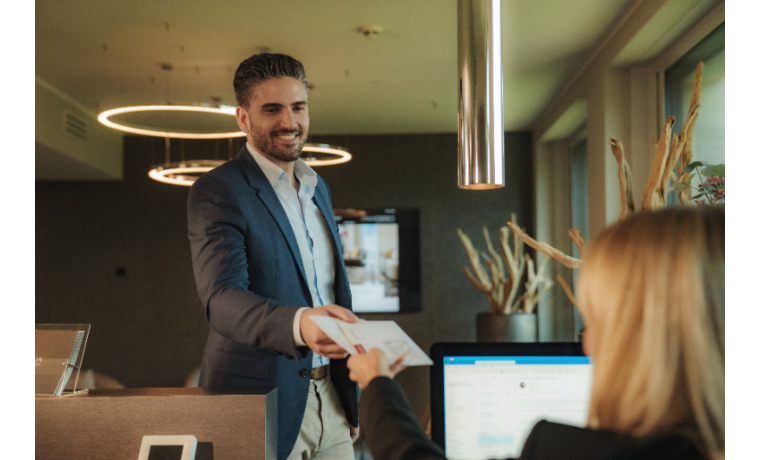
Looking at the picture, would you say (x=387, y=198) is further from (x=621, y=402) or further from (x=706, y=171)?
(x=621, y=402)

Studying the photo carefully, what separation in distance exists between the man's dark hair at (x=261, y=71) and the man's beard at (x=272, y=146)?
3.4 inches

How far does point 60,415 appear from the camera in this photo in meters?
1.18

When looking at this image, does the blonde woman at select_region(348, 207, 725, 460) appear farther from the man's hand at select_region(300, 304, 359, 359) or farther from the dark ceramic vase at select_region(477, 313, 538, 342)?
the dark ceramic vase at select_region(477, 313, 538, 342)

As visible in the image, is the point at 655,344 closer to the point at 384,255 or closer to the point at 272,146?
the point at 272,146

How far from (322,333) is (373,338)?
13 centimetres

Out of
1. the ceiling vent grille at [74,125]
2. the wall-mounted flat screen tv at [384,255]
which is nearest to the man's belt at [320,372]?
the ceiling vent grille at [74,125]

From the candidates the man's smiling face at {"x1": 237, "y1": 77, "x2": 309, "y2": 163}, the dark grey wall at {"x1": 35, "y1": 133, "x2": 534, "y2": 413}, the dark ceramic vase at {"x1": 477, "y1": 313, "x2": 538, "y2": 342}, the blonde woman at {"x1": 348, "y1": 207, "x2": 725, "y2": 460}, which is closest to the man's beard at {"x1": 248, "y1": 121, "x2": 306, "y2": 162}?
the man's smiling face at {"x1": 237, "y1": 77, "x2": 309, "y2": 163}

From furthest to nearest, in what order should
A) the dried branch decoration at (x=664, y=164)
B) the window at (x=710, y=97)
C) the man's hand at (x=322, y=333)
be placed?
the window at (x=710, y=97) < the dried branch decoration at (x=664, y=164) < the man's hand at (x=322, y=333)

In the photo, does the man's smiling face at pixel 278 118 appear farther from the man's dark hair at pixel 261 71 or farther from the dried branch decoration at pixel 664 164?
the dried branch decoration at pixel 664 164

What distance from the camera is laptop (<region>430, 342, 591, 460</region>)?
114cm

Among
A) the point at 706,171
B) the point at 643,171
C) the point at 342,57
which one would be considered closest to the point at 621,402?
the point at 706,171

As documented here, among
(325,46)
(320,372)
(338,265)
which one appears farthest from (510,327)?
(320,372)

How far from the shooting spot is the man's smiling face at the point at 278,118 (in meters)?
1.53

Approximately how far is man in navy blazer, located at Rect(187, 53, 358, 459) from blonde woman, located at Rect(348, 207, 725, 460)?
448mm
